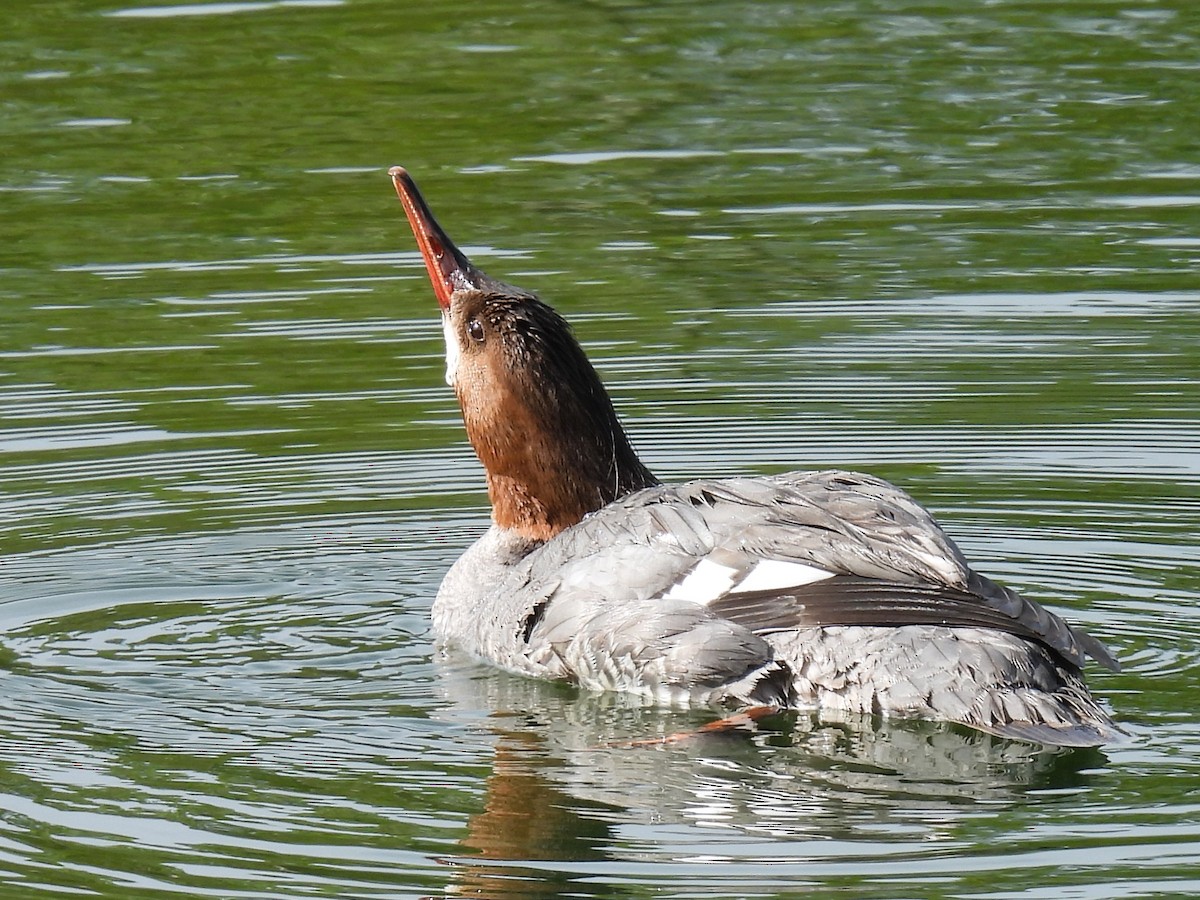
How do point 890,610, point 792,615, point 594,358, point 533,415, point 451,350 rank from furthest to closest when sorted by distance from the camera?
point 594,358
point 451,350
point 533,415
point 792,615
point 890,610

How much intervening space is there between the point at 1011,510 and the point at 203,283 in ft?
15.5

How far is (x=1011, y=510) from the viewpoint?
920 cm

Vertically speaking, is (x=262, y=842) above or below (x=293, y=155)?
below

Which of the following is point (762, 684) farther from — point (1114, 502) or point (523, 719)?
point (1114, 502)

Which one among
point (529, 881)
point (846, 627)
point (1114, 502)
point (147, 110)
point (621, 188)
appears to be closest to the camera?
point (529, 881)

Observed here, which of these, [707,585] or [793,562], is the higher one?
[793,562]

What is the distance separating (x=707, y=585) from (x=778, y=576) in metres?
0.25

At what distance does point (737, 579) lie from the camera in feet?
24.3

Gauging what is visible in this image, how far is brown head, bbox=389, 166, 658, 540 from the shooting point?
848 cm

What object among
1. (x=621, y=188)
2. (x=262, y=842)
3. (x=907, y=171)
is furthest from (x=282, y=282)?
(x=262, y=842)

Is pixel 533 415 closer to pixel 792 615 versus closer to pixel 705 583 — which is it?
pixel 705 583

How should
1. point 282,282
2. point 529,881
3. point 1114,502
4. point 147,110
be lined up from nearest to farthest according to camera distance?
1. point 529,881
2. point 1114,502
3. point 282,282
4. point 147,110

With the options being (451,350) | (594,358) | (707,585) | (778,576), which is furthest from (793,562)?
(594,358)

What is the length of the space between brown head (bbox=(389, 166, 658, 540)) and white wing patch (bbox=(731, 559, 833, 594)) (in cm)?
124
